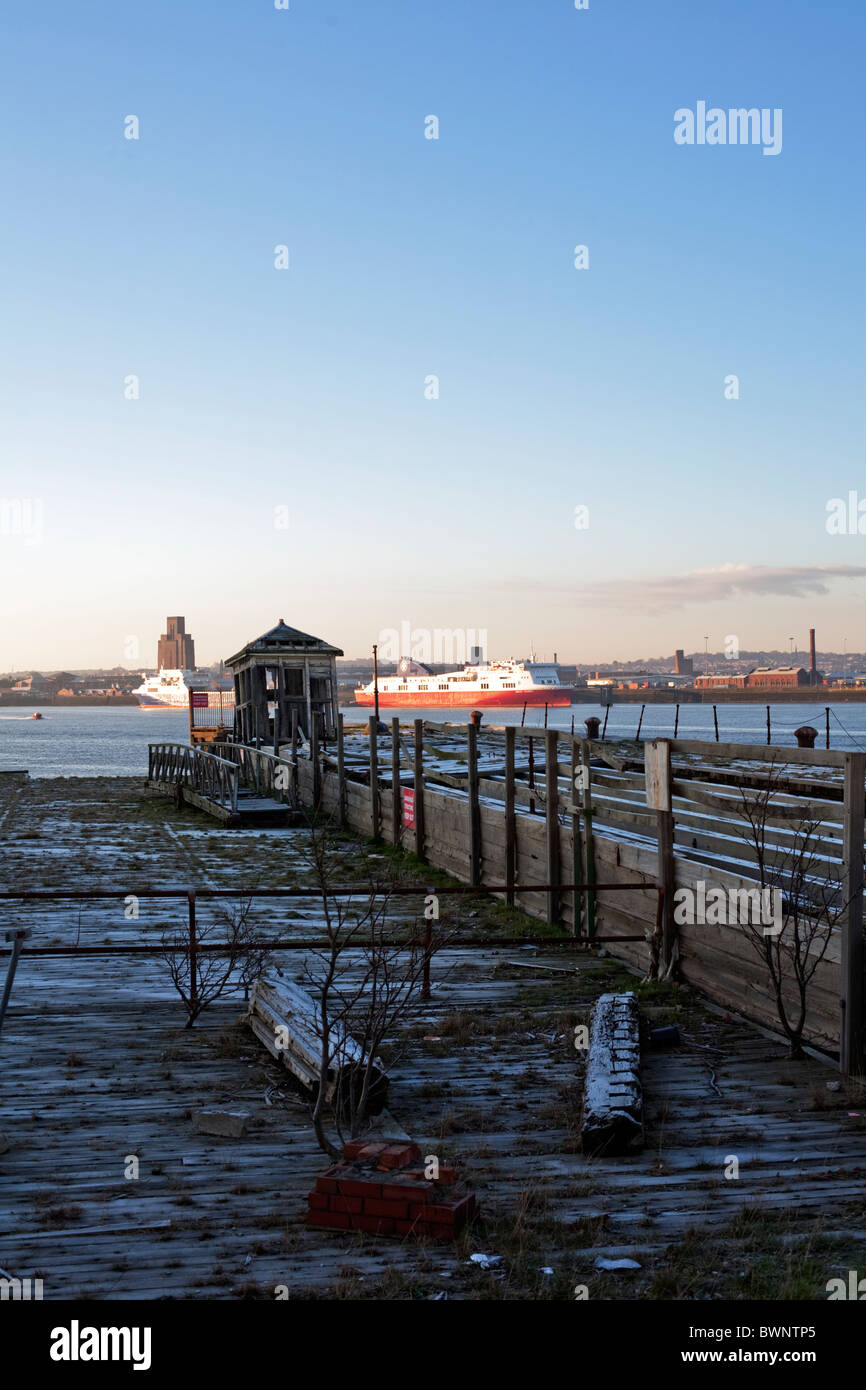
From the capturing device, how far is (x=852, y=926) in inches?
282

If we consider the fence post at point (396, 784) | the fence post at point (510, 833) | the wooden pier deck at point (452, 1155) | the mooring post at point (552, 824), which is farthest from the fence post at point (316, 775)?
the wooden pier deck at point (452, 1155)

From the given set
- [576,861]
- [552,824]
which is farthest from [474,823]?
[576,861]

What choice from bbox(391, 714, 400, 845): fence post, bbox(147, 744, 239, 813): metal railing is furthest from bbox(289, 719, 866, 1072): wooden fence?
bbox(147, 744, 239, 813): metal railing

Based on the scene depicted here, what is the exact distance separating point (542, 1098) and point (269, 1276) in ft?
8.77

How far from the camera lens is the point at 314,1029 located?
7.36 m

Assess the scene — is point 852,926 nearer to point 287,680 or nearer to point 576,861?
point 576,861

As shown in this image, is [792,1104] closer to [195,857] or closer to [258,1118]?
[258,1118]

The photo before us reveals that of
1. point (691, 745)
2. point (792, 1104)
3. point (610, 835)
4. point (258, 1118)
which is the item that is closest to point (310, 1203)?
point (258, 1118)

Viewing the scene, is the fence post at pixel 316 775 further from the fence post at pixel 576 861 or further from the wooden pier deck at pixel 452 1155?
the wooden pier deck at pixel 452 1155

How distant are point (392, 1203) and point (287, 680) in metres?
30.1

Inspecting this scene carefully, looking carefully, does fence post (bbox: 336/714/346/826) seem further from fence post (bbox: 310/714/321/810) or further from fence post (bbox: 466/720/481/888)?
fence post (bbox: 466/720/481/888)

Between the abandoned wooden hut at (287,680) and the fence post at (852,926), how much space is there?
27480 millimetres

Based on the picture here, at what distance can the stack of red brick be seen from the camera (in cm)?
496

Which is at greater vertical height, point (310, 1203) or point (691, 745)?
point (691, 745)
